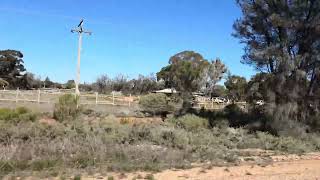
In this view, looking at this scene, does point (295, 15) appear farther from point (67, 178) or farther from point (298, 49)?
point (67, 178)

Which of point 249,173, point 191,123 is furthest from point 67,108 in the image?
point 249,173

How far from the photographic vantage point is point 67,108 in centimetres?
3128

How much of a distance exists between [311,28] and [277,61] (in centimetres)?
277

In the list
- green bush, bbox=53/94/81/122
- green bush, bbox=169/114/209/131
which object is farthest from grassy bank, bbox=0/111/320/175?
green bush, bbox=53/94/81/122

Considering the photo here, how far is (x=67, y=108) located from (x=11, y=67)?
69.7m

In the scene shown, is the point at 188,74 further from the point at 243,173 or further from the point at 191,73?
the point at 243,173

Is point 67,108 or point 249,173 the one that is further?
Result: point 67,108

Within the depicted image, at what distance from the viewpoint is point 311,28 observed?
1171 inches

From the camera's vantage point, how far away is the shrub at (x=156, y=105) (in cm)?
4292

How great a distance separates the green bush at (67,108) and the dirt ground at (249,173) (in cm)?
1507

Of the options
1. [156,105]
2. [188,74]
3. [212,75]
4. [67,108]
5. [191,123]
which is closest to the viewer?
[191,123]

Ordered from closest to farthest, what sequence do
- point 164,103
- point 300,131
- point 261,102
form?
point 300,131 → point 261,102 → point 164,103

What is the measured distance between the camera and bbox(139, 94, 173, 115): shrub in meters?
42.9

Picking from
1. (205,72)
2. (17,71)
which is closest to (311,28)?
(205,72)
